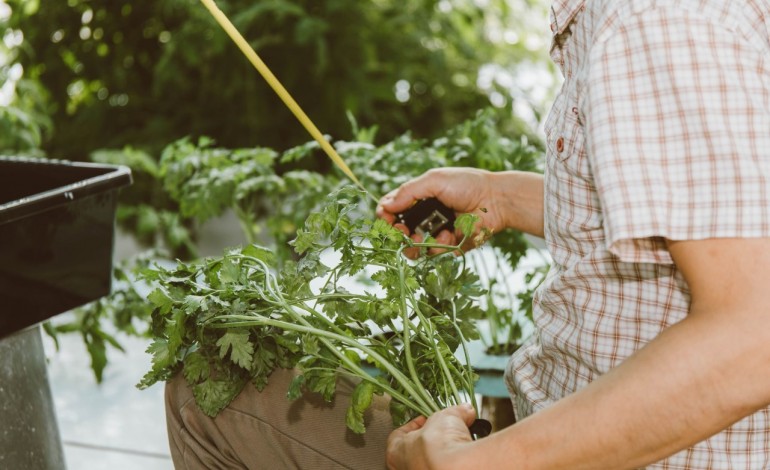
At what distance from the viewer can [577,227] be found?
3.06 feet

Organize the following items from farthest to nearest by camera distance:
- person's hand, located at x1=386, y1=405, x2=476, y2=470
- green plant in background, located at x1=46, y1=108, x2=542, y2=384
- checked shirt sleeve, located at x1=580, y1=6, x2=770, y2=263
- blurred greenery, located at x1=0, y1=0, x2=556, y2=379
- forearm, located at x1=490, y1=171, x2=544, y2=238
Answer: blurred greenery, located at x1=0, y1=0, x2=556, y2=379
green plant in background, located at x1=46, y1=108, x2=542, y2=384
forearm, located at x1=490, y1=171, x2=544, y2=238
person's hand, located at x1=386, y1=405, x2=476, y2=470
checked shirt sleeve, located at x1=580, y1=6, x2=770, y2=263

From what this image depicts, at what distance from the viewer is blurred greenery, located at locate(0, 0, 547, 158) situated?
11.1 ft

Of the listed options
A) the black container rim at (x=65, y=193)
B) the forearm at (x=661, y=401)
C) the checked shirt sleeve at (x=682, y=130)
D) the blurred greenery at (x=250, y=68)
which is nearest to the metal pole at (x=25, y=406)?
the black container rim at (x=65, y=193)

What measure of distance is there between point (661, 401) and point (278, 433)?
508 millimetres

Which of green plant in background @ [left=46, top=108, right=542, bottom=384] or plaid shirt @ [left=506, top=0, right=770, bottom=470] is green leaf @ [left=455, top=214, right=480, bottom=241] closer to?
plaid shirt @ [left=506, top=0, right=770, bottom=470]

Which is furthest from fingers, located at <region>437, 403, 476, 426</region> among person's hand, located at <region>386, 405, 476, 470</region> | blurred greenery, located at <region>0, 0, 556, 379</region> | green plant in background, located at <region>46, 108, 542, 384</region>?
blurred greenery, located at <region>0, 0, 556, 379</region>

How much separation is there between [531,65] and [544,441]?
323 cm

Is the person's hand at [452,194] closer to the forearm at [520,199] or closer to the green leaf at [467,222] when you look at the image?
the forearm at [520,199]

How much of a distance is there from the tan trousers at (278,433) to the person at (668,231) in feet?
0.70

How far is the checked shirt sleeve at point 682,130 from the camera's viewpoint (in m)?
0.75

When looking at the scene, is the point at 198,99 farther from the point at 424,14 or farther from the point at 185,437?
the point at 185,437

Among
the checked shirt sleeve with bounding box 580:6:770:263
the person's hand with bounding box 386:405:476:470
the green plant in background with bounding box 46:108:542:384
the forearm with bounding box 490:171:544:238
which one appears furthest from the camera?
the green plant in background with bounding box 46:108:542:384

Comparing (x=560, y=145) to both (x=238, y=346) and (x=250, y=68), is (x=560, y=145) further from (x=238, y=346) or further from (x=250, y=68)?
(x=250, y=68)

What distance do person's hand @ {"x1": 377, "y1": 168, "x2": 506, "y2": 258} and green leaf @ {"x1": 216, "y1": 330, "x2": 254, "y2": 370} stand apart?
14.6 inches
